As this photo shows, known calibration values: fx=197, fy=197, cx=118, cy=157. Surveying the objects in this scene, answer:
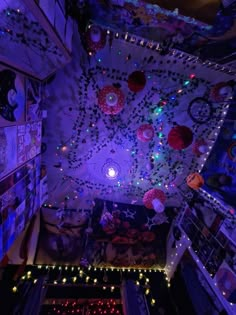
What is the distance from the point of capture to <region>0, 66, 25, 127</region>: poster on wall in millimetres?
2764

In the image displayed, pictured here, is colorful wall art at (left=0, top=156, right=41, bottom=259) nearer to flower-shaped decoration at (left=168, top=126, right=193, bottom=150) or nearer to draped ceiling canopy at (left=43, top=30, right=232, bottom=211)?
draped ceiling canopy at (left=43, top=30, right=232, bottom=211)

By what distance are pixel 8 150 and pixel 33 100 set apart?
1.34 m

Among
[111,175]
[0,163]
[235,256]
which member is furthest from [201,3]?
[235,256]

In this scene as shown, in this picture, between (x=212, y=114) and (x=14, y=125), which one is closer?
(x=14, y=125)

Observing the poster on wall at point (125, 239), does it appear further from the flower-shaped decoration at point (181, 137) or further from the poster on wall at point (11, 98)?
the poster on wall at point (11, 98)

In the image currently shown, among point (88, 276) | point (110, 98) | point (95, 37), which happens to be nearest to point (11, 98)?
point (110, 98)

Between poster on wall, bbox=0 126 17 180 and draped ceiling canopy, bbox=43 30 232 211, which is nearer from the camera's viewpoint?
poster on wall, bbox=0 126 17 180

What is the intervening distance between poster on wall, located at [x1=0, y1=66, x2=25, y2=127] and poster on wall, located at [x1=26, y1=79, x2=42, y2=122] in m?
0.22

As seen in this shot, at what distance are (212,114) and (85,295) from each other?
5.78 m

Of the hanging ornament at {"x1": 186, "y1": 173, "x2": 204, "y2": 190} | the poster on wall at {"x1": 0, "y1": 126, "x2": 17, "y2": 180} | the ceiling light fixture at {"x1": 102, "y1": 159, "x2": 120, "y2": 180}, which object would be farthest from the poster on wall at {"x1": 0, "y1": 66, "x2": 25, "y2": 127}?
the hanging ornament at {"x1": 186, "y1": 173, "x2": 204, "y2": 190}

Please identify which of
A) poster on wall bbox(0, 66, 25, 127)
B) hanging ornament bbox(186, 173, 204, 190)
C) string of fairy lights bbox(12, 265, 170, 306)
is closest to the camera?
poster on wall bbox(0, 66, 25, 127)

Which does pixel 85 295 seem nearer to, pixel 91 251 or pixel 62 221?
pixel 91 251

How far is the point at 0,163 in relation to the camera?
9.20 ft

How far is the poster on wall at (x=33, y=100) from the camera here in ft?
12.0
